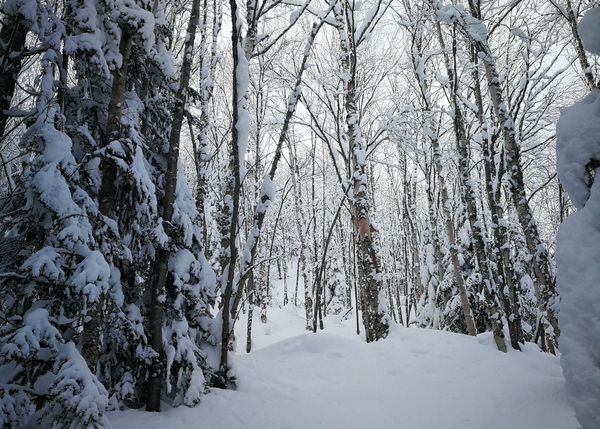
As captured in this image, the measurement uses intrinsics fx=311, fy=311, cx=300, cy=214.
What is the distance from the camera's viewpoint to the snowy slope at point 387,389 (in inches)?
106

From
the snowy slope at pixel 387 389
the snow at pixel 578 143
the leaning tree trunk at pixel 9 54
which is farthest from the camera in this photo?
the snowy slope at pixel 387 389

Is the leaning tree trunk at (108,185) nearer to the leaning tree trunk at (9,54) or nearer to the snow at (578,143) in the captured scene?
the leaning tree trunk at (9,54)

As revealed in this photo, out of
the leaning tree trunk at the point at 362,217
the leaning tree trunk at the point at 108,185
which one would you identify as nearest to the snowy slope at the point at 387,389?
the leaning tree trunk at the point at 362,217

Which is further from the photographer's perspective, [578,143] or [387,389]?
[387,389]

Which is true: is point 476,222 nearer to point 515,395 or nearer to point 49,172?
point 515,395

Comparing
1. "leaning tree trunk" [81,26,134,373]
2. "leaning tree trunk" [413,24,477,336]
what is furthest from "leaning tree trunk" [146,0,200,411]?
"leaning tree trunk" [413,24,477,336]

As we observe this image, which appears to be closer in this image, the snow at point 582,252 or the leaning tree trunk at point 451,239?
the snow at point 582,252

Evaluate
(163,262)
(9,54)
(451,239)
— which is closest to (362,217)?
(451,239)

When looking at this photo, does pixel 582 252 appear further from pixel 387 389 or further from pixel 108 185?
pixel 108 185

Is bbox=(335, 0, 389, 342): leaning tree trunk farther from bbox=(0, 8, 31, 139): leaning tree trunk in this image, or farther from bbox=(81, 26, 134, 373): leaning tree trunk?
bbox=(0, 8, 31, 139): leaning tree trunk

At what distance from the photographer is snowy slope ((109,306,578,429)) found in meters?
2.70

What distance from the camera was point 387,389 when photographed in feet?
12.8

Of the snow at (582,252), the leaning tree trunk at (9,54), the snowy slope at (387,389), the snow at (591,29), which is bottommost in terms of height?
the snowy slope at (387,389)

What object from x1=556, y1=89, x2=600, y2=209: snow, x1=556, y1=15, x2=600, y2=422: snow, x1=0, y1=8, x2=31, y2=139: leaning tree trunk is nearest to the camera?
x1=556, y1=15, x2=600, y2=422: snow
